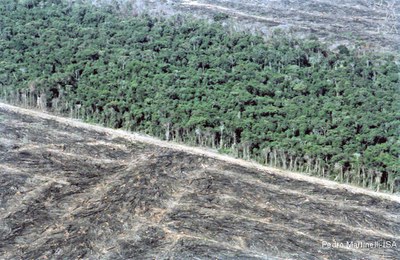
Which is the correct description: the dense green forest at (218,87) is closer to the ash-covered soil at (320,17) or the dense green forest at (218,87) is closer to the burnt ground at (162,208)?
the burnt ground at (162,208)

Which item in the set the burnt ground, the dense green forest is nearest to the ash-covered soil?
the dense green forest

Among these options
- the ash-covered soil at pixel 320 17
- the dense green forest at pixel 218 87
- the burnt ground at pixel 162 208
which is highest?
the ash-covered soil at pixel 320 17

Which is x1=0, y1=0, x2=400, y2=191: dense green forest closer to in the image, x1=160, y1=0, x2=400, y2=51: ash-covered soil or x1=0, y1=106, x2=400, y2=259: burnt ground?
x1=0, y1=106, x2=400, y2=259: burnt ground

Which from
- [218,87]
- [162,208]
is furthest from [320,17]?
[162,208]

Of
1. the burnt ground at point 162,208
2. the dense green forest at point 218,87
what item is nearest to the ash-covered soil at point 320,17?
the dense green forest at point 218,87

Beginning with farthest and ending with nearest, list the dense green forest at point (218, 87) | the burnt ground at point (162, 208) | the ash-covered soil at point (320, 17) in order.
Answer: the ash-covered soil at point (320, 17) < the dense green forest at point (218, 87) < the burnt ground at point (162, 208)

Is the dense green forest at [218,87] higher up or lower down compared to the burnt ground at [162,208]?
higher up
